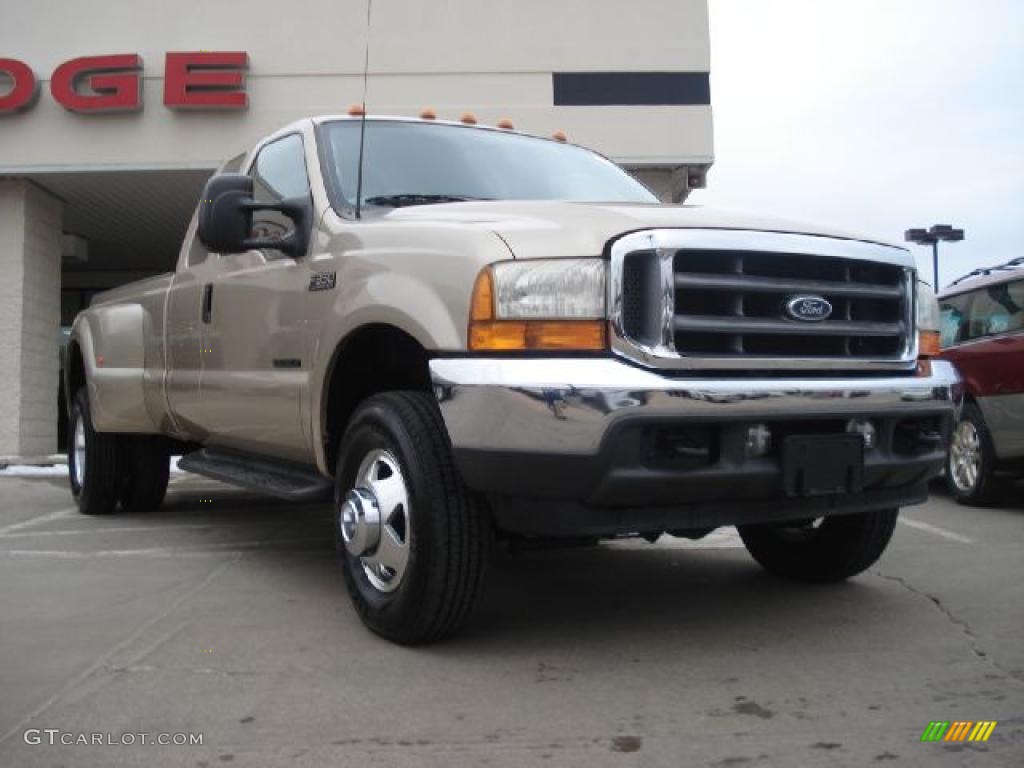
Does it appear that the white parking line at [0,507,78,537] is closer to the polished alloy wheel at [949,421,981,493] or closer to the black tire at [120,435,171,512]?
the black tire at [120,435,171,512]

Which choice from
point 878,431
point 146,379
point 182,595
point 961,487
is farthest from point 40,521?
point 961,487

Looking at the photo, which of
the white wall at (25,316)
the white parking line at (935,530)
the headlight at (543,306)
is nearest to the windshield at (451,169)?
the headlight at (543,306)

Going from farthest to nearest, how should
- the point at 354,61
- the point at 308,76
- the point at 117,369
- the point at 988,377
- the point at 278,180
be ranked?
1. the point at 354,61
2. the point at 308,76
3. the point at 988,377
4. the point at 117,369
5. the point at 278,180

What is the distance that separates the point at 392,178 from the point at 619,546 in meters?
2.41

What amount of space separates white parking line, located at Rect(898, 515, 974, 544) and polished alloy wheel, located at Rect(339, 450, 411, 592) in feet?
11.8

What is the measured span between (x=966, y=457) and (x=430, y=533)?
5498 millimetres

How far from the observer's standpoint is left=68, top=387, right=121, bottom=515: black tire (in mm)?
6656

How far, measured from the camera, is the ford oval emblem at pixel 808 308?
329 centimetres

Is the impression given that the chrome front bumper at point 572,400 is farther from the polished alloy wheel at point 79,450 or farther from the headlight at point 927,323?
the polished alloy wheel at point 79,450

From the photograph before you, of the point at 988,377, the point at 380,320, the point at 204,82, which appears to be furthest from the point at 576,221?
the point at 204,82

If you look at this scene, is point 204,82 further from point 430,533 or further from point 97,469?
point 430,533

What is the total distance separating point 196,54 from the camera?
1202 cm

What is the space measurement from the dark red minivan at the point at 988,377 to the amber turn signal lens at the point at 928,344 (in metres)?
3.43

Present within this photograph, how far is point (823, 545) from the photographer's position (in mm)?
4312
